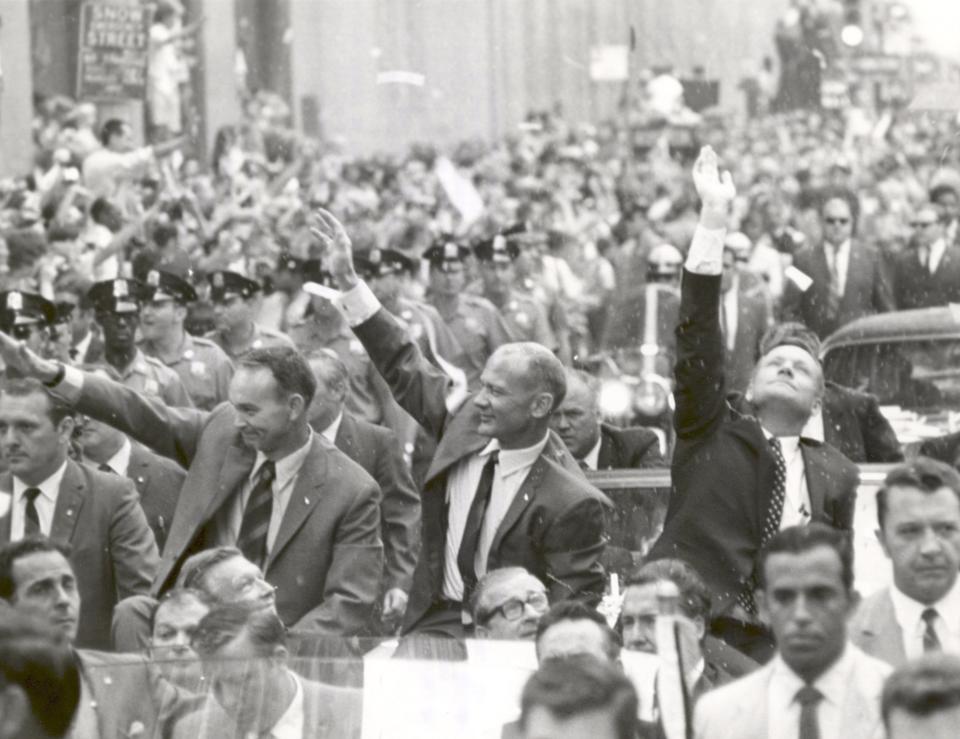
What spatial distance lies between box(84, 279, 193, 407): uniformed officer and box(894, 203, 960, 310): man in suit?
294 inches

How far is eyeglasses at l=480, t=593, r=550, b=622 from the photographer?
312 inches

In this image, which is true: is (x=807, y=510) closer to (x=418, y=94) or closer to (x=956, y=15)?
(x=418, y=94)

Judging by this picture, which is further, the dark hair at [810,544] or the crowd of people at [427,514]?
the dark hair at [810,544]

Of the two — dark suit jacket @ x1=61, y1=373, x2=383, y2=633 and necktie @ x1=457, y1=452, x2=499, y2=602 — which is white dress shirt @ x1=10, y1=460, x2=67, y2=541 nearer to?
dark suit jacket @ x1=61, y1=373, x2=383, y2=633

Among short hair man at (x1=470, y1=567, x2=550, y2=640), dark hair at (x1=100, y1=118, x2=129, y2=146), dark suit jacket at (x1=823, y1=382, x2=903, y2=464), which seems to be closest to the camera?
short hair man at (x1=470, y1=567, x2=550, y2=640)

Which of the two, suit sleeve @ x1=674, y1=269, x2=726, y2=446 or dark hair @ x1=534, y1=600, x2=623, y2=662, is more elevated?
suit sleeve @ x1=674, y1=269, x2=726, y2=446

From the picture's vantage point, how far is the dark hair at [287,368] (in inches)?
351

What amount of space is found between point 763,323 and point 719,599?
946 centimetres

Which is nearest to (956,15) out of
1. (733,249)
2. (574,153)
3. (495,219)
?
(574,153)

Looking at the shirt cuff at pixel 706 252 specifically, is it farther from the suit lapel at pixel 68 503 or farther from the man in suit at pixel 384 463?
the man in suit at pixel 384 463

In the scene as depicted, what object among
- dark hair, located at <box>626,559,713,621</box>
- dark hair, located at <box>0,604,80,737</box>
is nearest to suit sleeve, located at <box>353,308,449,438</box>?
dark hair, located at <box>626,559,713,621</box>

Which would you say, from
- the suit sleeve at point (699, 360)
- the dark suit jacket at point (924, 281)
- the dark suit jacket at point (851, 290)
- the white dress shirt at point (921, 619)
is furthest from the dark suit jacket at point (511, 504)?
the dark suit jacket at point (924, 281)

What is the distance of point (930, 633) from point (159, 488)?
170 inches

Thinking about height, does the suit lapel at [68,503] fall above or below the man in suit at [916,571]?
above
